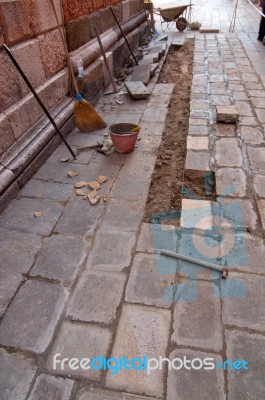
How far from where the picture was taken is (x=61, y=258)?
2354 millimetres

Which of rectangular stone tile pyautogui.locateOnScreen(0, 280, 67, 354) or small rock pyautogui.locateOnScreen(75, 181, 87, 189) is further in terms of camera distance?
small rock pyautogui.locateOnScreen(75, 181, 87, 189)

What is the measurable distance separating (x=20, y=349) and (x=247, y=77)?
6135 millimetres

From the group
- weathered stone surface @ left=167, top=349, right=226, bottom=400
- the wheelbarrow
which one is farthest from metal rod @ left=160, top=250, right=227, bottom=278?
the wheelbarrow

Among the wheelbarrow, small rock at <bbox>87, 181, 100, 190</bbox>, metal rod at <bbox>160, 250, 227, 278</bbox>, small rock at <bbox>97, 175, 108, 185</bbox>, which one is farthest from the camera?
the wheelbarrow

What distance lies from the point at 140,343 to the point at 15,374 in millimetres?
746

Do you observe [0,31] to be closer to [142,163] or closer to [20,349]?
[142,163]

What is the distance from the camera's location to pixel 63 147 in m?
3.86

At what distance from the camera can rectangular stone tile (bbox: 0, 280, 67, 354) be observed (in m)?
1.83

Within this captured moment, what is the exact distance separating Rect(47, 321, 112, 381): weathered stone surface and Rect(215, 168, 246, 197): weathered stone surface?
1.80 m

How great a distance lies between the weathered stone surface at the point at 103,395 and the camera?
1.57 metres

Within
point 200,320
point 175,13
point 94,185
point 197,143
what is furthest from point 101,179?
point 175,13

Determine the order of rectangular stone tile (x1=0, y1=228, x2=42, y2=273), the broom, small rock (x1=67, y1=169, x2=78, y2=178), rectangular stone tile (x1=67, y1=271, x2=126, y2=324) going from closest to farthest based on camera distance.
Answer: rectangular stone tile (x1=67, y1=271, x2=126, y2=324)
rectangular stone tile (x1=0, y1=228, x2=42, y2=273)
small rock (x1=67, y1=169, x2=78, y2=178)
the broom

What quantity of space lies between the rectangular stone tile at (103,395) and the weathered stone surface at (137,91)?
14.9 ft

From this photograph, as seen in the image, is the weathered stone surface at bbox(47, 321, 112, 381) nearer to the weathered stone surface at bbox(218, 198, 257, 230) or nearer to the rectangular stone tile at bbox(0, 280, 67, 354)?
the rectangular stone tile at bbox(0, 280, 67, 354)
